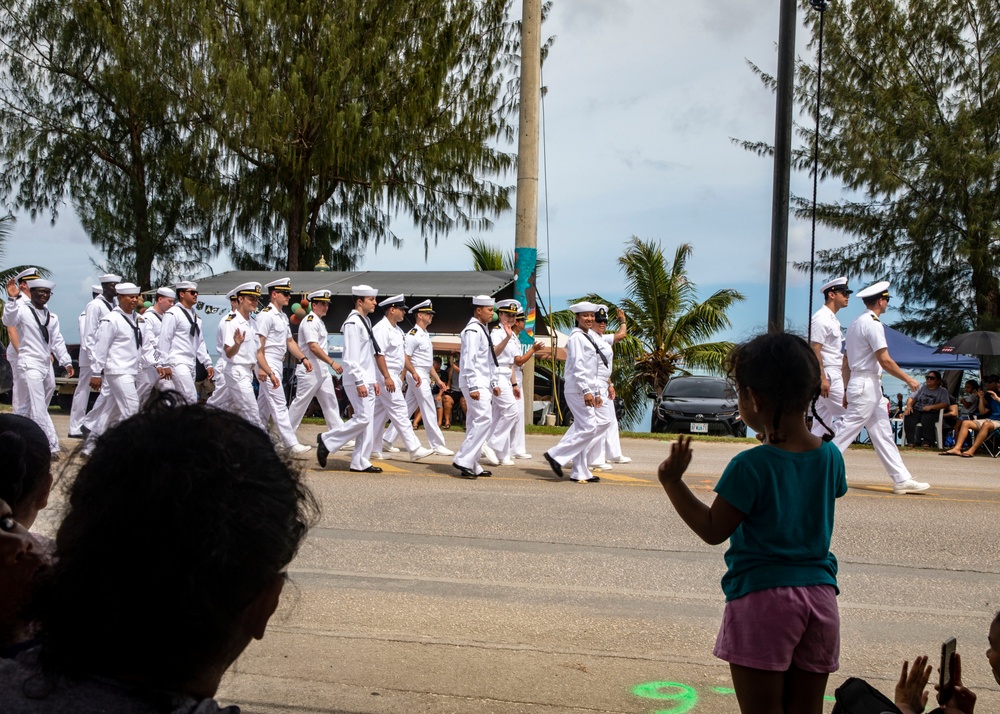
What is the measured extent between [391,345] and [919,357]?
13.8 metres

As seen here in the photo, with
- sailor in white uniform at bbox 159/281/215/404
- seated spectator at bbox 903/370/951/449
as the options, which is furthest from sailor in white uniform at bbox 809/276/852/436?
seated spectator at bbox 903/370/951/449

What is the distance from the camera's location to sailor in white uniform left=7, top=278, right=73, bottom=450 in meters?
12.3

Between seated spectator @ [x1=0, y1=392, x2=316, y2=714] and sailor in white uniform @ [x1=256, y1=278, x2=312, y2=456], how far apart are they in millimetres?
11223

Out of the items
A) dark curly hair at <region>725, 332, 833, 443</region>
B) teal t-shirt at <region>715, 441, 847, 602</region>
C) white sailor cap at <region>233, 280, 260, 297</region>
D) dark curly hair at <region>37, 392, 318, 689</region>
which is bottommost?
teal t-shirt at <region>715, 441, 847, 602</region>

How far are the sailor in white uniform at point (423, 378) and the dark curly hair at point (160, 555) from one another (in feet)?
39.2

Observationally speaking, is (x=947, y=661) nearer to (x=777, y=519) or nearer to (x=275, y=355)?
(x=777, y=519)

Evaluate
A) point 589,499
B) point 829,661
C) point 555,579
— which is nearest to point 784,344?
point 829,661

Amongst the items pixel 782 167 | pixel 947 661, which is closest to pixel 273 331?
pixel 782 167

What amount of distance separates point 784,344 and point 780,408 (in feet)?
0.63

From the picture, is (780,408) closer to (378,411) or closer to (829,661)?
(829,661)

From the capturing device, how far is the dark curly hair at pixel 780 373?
3174 mm

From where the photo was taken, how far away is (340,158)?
2886cm

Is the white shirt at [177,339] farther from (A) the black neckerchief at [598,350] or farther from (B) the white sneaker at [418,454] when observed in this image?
(A) the black neckerchief at [598,350]

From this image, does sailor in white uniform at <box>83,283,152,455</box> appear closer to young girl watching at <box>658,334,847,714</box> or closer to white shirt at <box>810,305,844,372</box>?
white shirt at <box>810,305,844,372</box>
